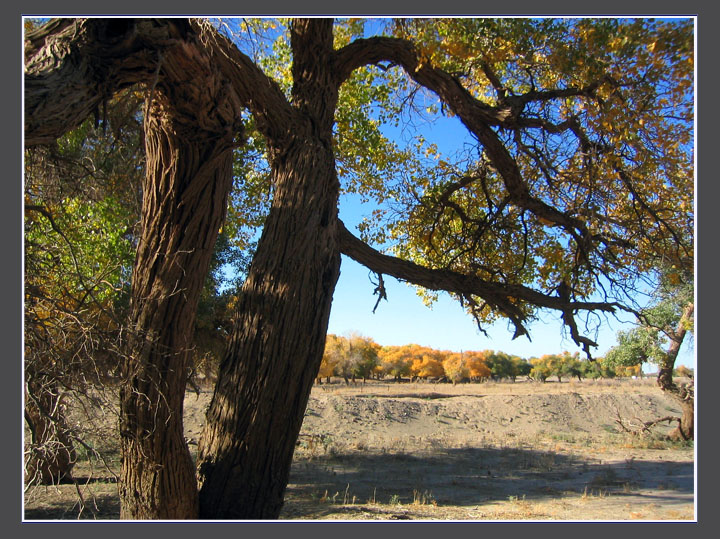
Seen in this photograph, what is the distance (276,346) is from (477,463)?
A: 35.1ft

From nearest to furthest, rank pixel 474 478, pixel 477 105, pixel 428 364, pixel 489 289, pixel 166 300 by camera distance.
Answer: pixel 166 300, pixel 477 105, pixel 489 289, pixel 474 478, pixel 428 364

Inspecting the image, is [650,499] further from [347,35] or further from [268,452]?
[347,35]

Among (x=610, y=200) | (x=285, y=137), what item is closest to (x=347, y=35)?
(x=285, y=137)

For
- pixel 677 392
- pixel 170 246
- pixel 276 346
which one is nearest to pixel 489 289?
pixel 276 346

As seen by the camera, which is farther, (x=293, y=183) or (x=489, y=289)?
(x=489, y=289)

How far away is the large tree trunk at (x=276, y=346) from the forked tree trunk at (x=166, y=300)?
1.12 ft

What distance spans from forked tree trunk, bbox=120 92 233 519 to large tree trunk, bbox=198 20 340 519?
1.12 feet

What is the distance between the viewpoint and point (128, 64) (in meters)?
3.46

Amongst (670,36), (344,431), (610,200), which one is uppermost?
(670,36)

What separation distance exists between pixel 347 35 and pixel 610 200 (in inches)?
171

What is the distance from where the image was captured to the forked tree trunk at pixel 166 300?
13.1 ft

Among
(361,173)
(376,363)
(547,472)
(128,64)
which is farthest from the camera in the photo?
(376,363)

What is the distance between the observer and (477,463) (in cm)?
1368

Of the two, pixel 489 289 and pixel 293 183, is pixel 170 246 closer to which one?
pixel 293 183
